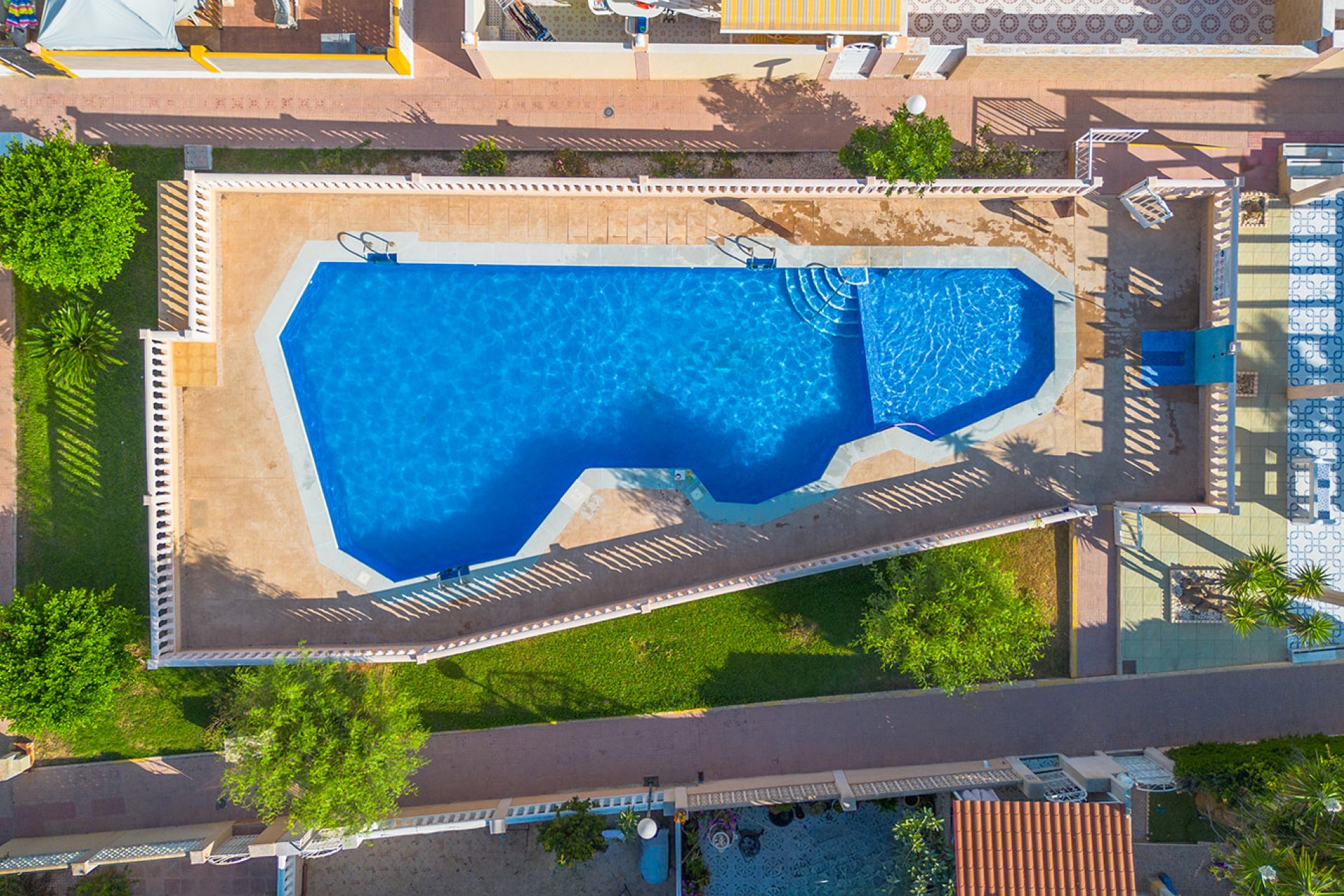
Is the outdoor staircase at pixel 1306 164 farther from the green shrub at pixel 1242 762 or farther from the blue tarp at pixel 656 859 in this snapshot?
the blue tarp at pixel 656 859

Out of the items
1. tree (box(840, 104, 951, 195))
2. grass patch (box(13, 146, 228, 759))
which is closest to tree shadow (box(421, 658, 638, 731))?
grass patch (box(13, 146, 228, 759))

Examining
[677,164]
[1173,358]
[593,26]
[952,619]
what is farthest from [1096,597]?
[593,26]

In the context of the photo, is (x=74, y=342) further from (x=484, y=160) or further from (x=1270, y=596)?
(x=1270, y=596)

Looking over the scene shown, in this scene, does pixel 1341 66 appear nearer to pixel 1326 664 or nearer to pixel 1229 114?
pixel 1229 114

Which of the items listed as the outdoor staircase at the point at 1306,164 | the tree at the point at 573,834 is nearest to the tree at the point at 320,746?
the tree at the point at 573,834

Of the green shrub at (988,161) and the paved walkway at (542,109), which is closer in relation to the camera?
the green shrub at (988,161)

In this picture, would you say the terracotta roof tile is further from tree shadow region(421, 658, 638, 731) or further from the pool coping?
tree shadow region(421, 658, 638, 731)

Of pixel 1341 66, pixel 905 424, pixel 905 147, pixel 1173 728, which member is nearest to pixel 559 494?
pixel 905 424
